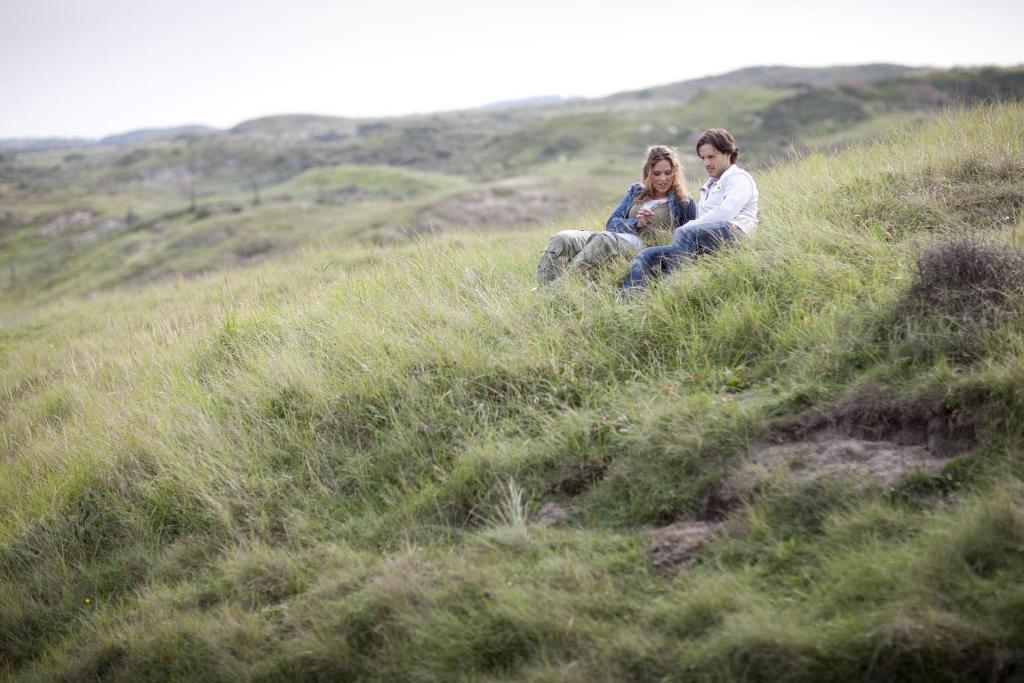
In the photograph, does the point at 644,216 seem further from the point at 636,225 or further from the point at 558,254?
the point at 558,254

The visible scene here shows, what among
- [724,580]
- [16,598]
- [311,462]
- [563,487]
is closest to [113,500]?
[16,598]

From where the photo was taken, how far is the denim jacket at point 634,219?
6.51 metres

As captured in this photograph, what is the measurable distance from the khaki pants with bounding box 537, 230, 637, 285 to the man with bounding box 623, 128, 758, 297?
Answer: 0.44 meters

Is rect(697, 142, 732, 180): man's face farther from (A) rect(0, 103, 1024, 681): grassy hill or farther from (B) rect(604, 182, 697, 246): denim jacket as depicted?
(A) rect(0, 103, 1024, 681): grassy hill

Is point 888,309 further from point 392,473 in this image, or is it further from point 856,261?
point 392,473

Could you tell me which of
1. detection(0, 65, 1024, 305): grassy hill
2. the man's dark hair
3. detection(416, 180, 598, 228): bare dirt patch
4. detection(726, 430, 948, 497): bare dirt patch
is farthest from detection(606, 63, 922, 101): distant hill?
detection(726, 430, 948, 497): bare dirt patch

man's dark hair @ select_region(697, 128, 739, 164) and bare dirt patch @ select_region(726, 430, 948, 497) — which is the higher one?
man's dark hair @ select_region(697, 128, 739, 164)

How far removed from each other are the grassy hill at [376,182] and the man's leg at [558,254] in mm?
3308

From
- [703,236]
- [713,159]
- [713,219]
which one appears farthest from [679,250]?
[713,159]

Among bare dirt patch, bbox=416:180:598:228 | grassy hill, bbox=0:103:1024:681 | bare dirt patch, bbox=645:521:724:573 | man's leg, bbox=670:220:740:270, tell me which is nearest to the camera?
grassy hill, bbox=0:103:1024:681

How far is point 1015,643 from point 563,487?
85.4 inches

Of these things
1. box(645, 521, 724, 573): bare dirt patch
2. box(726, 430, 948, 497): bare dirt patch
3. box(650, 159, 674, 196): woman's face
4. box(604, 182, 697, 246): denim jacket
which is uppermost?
box(650, 159, 674, 196): woman's face

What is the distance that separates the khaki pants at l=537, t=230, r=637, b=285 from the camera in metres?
6.07

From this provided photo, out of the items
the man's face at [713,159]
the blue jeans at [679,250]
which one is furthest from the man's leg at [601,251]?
the man's face at [713,159]
